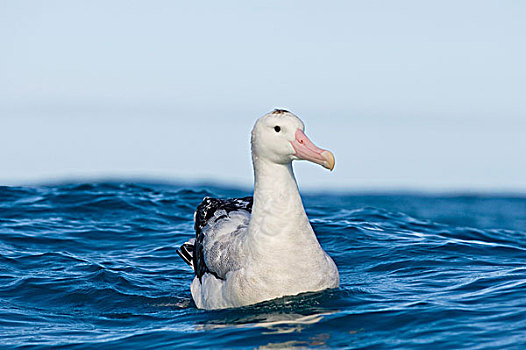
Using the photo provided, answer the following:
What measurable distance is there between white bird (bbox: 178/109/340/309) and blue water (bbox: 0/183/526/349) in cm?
17

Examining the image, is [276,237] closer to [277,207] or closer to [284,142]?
[277,207]

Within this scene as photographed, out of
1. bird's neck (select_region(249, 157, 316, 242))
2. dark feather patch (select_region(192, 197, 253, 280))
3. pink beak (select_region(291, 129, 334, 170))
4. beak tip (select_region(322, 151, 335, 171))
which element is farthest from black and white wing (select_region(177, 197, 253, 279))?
beak tip (select_region(322, 151, 335, 171))

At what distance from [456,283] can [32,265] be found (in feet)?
20.7

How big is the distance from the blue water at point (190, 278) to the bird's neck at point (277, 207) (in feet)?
2.34

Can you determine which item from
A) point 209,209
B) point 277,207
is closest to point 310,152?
point 277,207

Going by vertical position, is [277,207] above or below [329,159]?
below

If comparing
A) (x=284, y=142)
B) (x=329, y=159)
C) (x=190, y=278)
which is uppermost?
(x=284, y=142)

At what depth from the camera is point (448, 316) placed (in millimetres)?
8375

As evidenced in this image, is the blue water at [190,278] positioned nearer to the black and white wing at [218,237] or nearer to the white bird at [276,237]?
the white bird at [276,237]

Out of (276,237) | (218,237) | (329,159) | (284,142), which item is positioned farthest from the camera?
(218,237)

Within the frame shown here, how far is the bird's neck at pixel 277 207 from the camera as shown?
8648 mm

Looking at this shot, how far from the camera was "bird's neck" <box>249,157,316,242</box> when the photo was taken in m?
8.65

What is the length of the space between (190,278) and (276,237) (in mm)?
3418

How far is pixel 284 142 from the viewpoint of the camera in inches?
335
